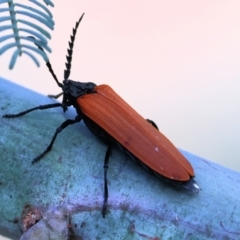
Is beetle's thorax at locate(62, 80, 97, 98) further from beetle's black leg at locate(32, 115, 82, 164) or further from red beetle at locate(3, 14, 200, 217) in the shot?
beetle's black leg at locate(32, 115, 82, 164)

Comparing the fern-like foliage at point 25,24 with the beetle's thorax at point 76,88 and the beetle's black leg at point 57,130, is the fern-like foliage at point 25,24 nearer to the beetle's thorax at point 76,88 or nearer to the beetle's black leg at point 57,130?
the beetle's black leg at point 57,130

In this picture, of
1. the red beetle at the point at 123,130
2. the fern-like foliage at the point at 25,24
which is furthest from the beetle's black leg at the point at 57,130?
the fern-like foliage at the point at 25,24

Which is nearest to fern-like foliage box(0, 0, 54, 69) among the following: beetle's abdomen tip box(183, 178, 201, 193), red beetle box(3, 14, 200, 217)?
red beetle box(3, 14, 200, 217)

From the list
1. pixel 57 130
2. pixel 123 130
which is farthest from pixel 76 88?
pixel 57 130

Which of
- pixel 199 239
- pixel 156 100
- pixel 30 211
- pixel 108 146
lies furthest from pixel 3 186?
pixel 156 100

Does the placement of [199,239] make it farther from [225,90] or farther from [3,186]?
[225,90]

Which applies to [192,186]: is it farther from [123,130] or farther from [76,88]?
[76,88]

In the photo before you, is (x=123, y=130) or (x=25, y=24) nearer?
(x=25, y=24)
